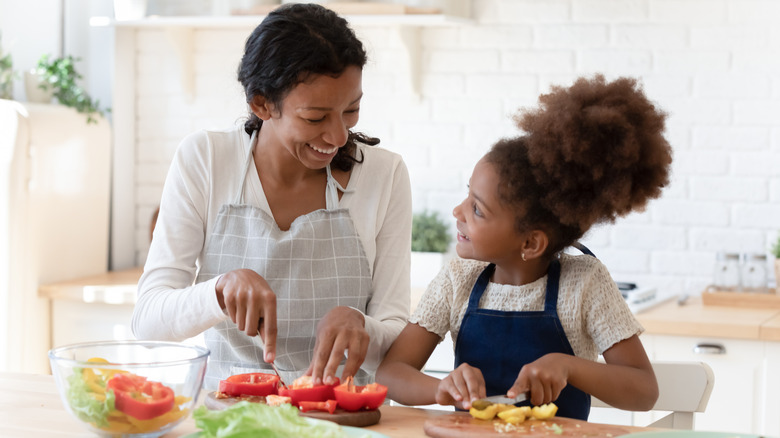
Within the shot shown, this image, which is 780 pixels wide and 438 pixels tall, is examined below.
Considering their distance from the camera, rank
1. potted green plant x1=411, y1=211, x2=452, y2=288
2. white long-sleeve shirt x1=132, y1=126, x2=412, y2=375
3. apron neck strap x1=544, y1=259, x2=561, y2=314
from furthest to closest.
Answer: potted green plant x1=411, y1=211, x2=452, y2=288, white long-sleeve shirt x1=132, y1=126, x2=412, y2=375, apron neck strap x1=544, y1=259, x2=561, y2=314

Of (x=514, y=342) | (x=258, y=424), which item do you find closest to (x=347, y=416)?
(x=258, y=424)

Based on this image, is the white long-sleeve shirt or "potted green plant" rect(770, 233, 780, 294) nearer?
the white long-sleeve shirt

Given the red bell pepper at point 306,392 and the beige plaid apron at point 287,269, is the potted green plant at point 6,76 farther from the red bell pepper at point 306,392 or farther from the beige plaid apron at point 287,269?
the red bell pepper at point 306,392

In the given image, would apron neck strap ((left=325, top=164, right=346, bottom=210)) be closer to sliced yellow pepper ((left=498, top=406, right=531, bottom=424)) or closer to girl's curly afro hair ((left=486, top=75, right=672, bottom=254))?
girl's curly afro hair ((left=486, top=75, right=672, bottom=254))

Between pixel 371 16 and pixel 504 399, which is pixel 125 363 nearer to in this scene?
pixel 504 399

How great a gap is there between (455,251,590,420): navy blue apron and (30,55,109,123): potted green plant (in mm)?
1977

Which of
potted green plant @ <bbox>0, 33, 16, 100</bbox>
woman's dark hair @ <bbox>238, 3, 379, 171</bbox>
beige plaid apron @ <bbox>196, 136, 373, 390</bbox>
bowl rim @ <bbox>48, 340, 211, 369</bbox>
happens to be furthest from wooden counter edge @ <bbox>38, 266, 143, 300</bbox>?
bowl rim @ <bbox>48, 340, 211, 369</bbox>

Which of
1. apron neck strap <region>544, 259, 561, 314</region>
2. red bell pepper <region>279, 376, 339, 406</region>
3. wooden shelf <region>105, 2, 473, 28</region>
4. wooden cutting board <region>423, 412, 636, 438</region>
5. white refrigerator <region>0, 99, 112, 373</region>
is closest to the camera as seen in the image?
wooden cutting board <region>423, 412, 636, 438</region>

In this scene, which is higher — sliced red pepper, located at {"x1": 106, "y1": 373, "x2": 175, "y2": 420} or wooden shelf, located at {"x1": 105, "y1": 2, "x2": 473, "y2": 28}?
wooden shelf, located at {"x1": 105, "y1": 2, "x2": 473, "y2": 28}

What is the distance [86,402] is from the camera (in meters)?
1.07

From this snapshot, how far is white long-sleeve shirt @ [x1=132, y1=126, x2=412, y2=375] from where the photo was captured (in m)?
1.59

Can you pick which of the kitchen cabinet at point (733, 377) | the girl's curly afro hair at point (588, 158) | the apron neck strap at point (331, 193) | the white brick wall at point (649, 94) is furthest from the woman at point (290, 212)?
the white brick wall at point (649, 94)

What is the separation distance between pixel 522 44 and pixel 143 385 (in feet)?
6.80

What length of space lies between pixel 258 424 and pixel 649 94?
2087mm
